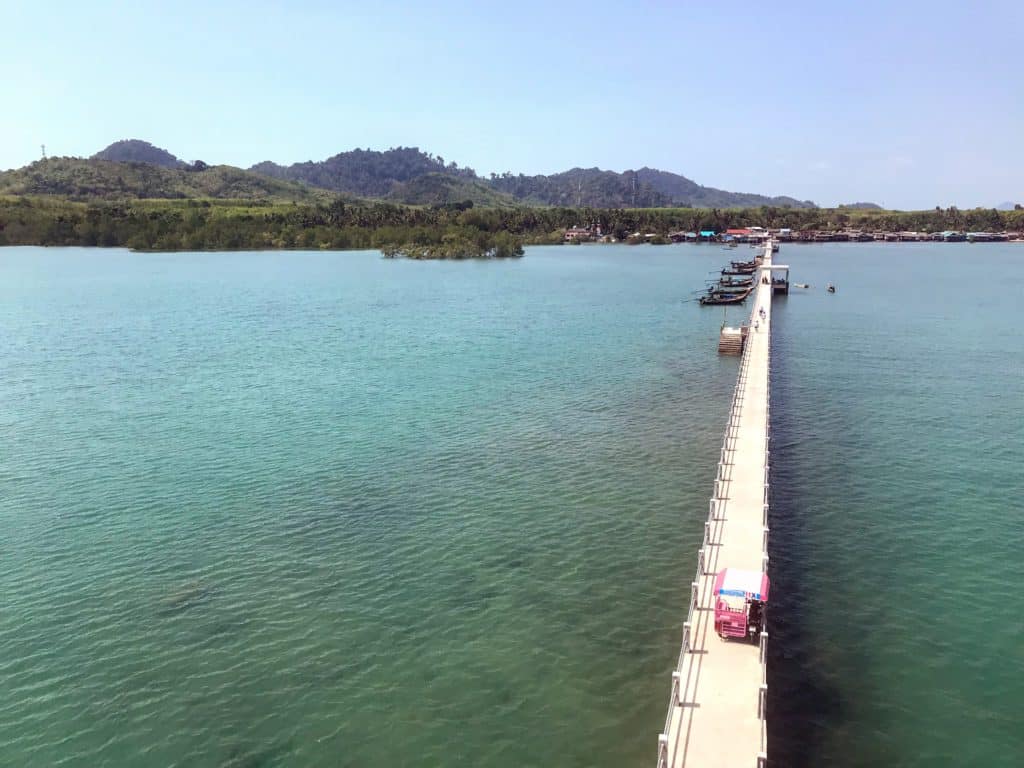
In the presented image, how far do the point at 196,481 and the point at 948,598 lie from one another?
1814 inches

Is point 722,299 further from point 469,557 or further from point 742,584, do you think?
point 742,584

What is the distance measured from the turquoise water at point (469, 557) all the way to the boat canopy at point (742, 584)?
414 cm

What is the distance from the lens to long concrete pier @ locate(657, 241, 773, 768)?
21.7 m

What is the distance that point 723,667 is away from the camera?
83.1 feet

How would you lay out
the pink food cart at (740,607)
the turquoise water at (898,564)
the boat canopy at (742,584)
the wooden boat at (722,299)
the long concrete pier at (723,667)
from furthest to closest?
the wooden boat at (722,299) < the boat canopy at (742,584) < the pink food cart at (740,607) < the turquoise water at (898,564) < the long concrete pier at (723,667)

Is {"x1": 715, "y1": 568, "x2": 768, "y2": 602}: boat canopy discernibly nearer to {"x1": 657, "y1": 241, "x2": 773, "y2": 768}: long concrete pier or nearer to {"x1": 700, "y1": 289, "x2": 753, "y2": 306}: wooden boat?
{"x1": 657, "y1": 241, "x2": 773, "y2": 768}: long concrete pier

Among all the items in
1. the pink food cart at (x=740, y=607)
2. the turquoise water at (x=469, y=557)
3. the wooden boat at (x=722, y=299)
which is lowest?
the turquoise water at (x=469, y=557)

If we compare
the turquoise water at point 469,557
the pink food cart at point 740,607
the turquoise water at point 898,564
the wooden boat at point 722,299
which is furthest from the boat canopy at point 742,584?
the wooden boat at point 722,299

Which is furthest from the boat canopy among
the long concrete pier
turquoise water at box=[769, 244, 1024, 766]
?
turquoise water at box=[769, 244, 1024, 766]

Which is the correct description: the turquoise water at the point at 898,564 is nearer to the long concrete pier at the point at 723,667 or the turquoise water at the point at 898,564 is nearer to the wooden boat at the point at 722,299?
the long concrete pier at the point at 723,667

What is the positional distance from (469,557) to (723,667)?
16.7 m

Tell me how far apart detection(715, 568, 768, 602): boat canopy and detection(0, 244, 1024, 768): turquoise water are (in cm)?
414

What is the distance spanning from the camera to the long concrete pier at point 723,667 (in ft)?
71.2

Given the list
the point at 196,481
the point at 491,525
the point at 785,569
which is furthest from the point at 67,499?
the point at 785,569
